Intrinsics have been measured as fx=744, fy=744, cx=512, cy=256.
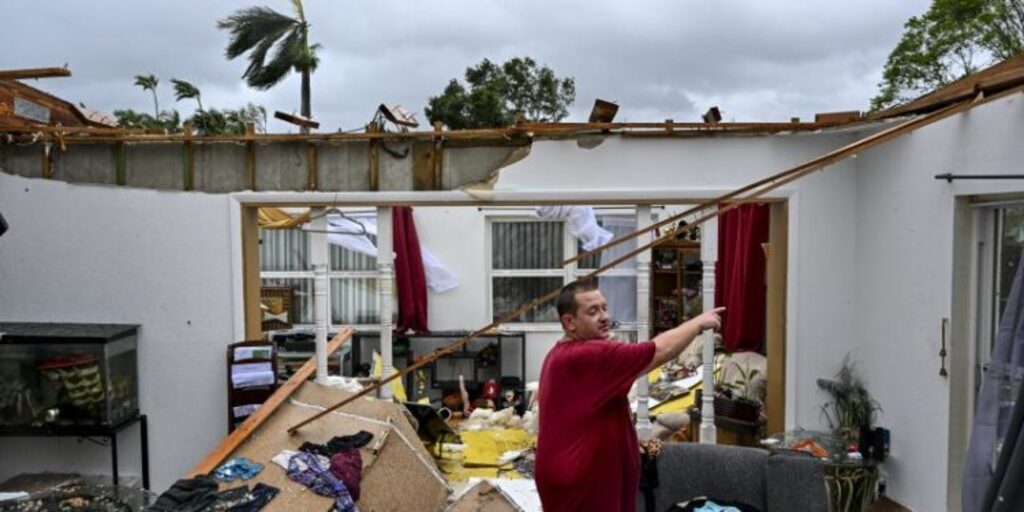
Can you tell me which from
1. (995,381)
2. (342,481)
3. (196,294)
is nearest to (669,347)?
(995,381)

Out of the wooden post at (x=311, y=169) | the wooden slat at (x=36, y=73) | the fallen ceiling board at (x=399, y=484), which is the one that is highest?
the wooden slat at (x=36, y=73)

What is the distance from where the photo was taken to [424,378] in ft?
27.2

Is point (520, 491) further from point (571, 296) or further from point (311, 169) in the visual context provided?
point (311, 169)

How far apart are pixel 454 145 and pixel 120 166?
208 centimetres

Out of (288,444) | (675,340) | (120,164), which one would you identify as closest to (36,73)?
(120,164)

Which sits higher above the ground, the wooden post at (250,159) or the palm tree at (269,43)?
the palm tree at (269,43)

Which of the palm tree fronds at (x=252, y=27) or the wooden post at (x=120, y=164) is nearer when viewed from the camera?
the wooden post at (x=120, y=164)

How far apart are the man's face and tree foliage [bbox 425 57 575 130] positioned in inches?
669

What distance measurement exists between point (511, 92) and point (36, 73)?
56.2 feet

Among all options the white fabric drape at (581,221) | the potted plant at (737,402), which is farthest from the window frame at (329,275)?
the potted plant at (737,402)

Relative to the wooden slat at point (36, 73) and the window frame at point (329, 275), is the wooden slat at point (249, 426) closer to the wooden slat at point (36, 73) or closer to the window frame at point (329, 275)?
the wooden slat at point (36, 73)

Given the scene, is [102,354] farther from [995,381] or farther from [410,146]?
[995,381]

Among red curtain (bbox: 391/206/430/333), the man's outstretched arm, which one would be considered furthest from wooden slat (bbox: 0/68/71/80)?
red curtain (bbox: 391/206/430/333)

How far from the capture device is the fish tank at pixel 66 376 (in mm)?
4484
